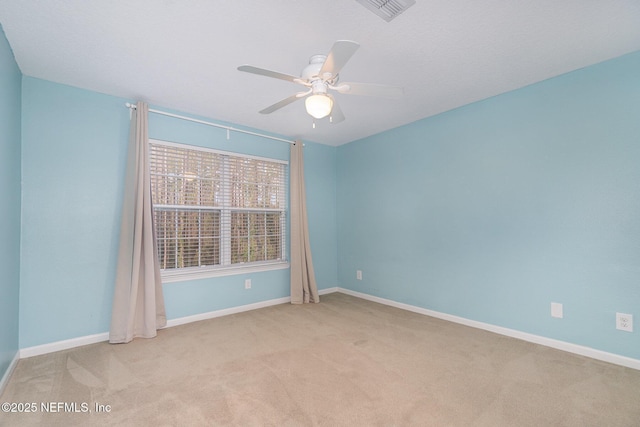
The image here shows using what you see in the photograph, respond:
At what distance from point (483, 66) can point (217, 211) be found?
10.3ft

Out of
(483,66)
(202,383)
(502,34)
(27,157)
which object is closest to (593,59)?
(483,66)

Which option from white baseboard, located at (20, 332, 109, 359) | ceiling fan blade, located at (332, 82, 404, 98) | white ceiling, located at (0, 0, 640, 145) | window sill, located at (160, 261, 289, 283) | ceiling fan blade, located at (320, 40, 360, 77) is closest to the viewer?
ceiling fan blade, located at (320, 40, 360, 77)

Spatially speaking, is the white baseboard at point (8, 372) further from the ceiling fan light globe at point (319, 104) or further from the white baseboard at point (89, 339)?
the ceiling fan light globe at point (319, 104)

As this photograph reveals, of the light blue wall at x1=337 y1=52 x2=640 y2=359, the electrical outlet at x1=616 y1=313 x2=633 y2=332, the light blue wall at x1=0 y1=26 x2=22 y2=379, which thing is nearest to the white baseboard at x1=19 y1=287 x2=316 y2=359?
the light blue wall at x1=0 y1=26 x2=22 y2=379

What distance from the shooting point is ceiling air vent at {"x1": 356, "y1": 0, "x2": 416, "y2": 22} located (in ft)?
5.48

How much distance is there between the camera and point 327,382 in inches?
81.9

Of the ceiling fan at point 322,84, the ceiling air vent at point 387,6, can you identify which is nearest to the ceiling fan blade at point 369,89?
the ceiling fan at point 322,84

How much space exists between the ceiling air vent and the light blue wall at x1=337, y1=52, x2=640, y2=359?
186cm

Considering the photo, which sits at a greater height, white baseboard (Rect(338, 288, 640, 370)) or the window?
the window

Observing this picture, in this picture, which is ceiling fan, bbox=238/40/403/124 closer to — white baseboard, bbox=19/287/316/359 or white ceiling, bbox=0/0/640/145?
white ceiling, bbox=0/0/640/145

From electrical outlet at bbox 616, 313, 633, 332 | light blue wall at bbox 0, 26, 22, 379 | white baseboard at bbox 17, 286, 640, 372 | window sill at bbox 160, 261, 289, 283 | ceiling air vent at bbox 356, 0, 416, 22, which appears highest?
ceiling air vent at bbox 356, 0, 416, 22

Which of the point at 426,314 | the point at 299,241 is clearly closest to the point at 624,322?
the point at 426,314

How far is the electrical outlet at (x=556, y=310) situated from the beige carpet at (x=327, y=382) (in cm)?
31

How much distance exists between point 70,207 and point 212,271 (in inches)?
59.5
